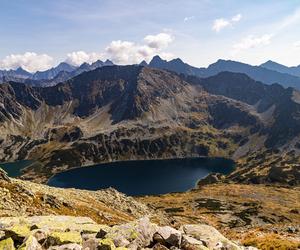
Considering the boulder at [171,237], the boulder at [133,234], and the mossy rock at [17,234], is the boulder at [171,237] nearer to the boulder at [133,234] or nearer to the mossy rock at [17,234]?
the boulder at [133,234]

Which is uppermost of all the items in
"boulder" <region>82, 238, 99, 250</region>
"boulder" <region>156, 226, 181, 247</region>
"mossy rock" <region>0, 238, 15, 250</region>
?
"mossy rock" <region>0, 238, 15, 250</region>

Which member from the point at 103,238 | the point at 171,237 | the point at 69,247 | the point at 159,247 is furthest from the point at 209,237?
the point at 69,247

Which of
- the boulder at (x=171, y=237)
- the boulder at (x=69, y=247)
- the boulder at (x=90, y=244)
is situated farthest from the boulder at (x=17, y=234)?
the boulder at (x=171, y=237)

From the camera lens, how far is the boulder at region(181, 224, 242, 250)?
32.7m

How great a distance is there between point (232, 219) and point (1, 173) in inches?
5524

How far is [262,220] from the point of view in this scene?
633 ft

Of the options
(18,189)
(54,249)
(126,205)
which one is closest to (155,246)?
(54,249)

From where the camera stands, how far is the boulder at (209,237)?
107ft

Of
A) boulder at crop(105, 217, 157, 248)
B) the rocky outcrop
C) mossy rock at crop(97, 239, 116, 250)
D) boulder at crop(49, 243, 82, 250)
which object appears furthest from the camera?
boulder at crop(105, 217, 157, 248)

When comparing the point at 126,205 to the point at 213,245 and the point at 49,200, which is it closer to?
the point at 49,200

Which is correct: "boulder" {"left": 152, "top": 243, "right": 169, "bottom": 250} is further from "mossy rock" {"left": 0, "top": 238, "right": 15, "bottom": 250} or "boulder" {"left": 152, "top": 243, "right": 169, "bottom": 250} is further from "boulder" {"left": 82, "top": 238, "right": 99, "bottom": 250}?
"mossy rock" {"left": 0, "top": 238, "right": 15, "bottom": 250}

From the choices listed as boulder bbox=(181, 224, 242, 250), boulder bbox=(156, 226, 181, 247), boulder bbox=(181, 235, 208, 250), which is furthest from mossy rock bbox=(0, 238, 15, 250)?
boulder bbox=(181, 224, 242, 250)

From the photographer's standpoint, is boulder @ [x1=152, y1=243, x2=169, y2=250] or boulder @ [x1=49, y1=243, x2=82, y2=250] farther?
boulder @ [x1=152, y1=243, x2=169, y2=250]

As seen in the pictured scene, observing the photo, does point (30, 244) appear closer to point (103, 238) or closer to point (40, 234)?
point (40, 234)
